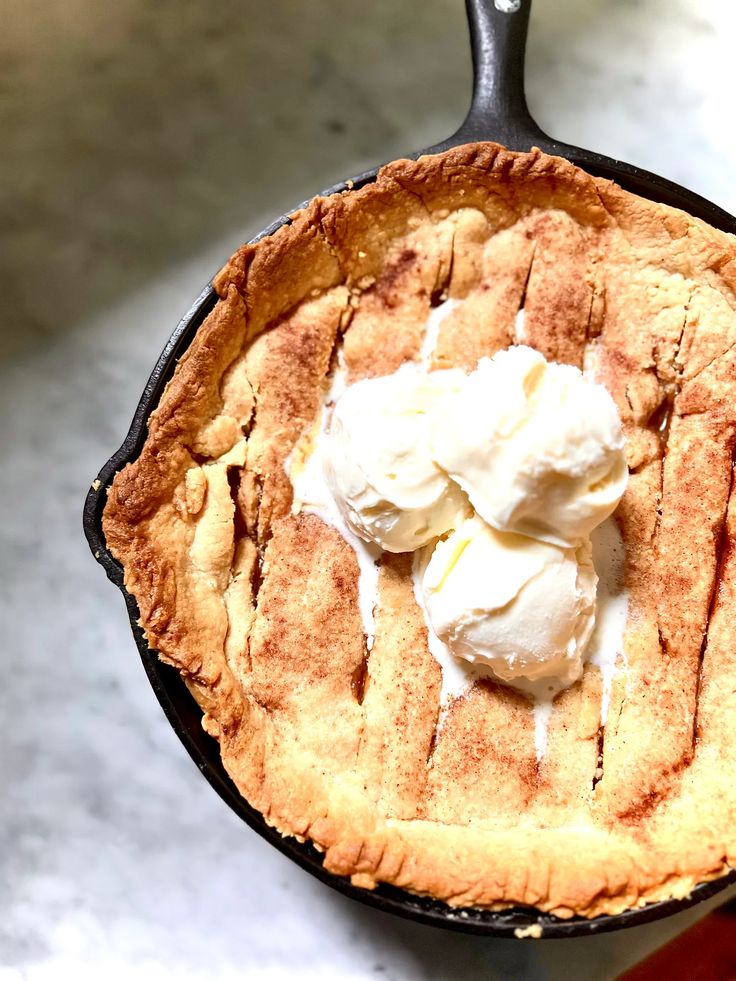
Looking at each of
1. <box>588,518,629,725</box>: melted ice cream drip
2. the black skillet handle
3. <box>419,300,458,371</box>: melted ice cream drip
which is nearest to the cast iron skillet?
the black skillet handle

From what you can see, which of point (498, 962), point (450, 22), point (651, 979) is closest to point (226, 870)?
point (498, 962)

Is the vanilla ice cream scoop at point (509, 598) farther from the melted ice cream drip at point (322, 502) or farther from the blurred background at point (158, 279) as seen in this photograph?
the blurred background at point (158, 279)

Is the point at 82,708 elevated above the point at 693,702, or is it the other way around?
the point at 82,708

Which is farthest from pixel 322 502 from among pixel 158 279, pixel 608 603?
pixel 158 279

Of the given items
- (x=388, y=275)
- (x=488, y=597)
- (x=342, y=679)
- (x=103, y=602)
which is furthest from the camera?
(x=103, y=602)

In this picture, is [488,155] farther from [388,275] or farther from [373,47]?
[373,47]

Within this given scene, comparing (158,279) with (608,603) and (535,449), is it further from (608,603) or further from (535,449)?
(608,603)
